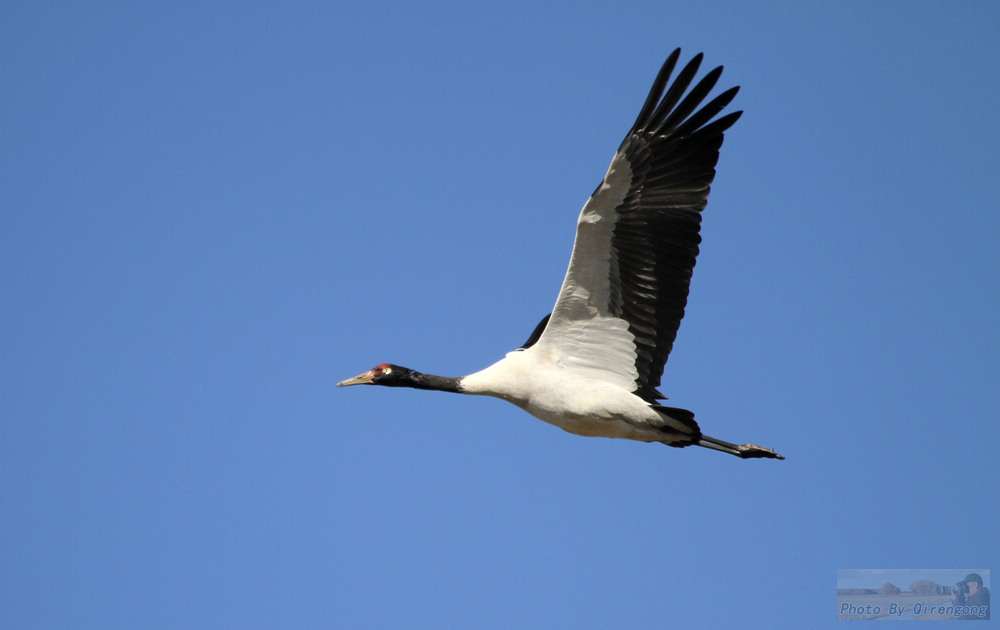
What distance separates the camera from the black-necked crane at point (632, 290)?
47.9 ft

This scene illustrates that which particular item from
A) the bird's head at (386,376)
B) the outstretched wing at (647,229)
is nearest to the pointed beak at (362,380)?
the bird's head at (386,376)

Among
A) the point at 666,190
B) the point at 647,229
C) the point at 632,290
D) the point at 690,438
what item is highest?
the point at 666,190

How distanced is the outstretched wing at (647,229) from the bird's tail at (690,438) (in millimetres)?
771

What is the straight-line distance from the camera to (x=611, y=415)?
15125 millimetres

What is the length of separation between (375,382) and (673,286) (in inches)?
158

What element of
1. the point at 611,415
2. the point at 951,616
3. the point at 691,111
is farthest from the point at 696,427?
the point at 951,616

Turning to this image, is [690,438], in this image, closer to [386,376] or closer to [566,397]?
[566,397]

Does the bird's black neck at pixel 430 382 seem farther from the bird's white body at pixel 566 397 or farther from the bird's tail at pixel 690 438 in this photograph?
the bird's tail at pixel 690 438

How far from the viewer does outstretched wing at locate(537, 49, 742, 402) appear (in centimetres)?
1455

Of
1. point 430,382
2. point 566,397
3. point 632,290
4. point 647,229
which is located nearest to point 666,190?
point 647,229

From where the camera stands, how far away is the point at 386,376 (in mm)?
16234

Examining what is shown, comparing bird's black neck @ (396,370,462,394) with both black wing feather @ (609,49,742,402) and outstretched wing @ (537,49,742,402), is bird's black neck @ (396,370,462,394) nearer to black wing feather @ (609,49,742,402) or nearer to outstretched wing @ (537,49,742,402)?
outstretched wing @ (537,49,742,402)

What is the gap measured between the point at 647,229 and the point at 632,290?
2.50ft

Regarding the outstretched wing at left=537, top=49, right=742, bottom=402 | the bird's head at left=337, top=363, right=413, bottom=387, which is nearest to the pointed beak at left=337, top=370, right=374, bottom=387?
the bird's head at left=337, top=363, right=413, bottom=387
